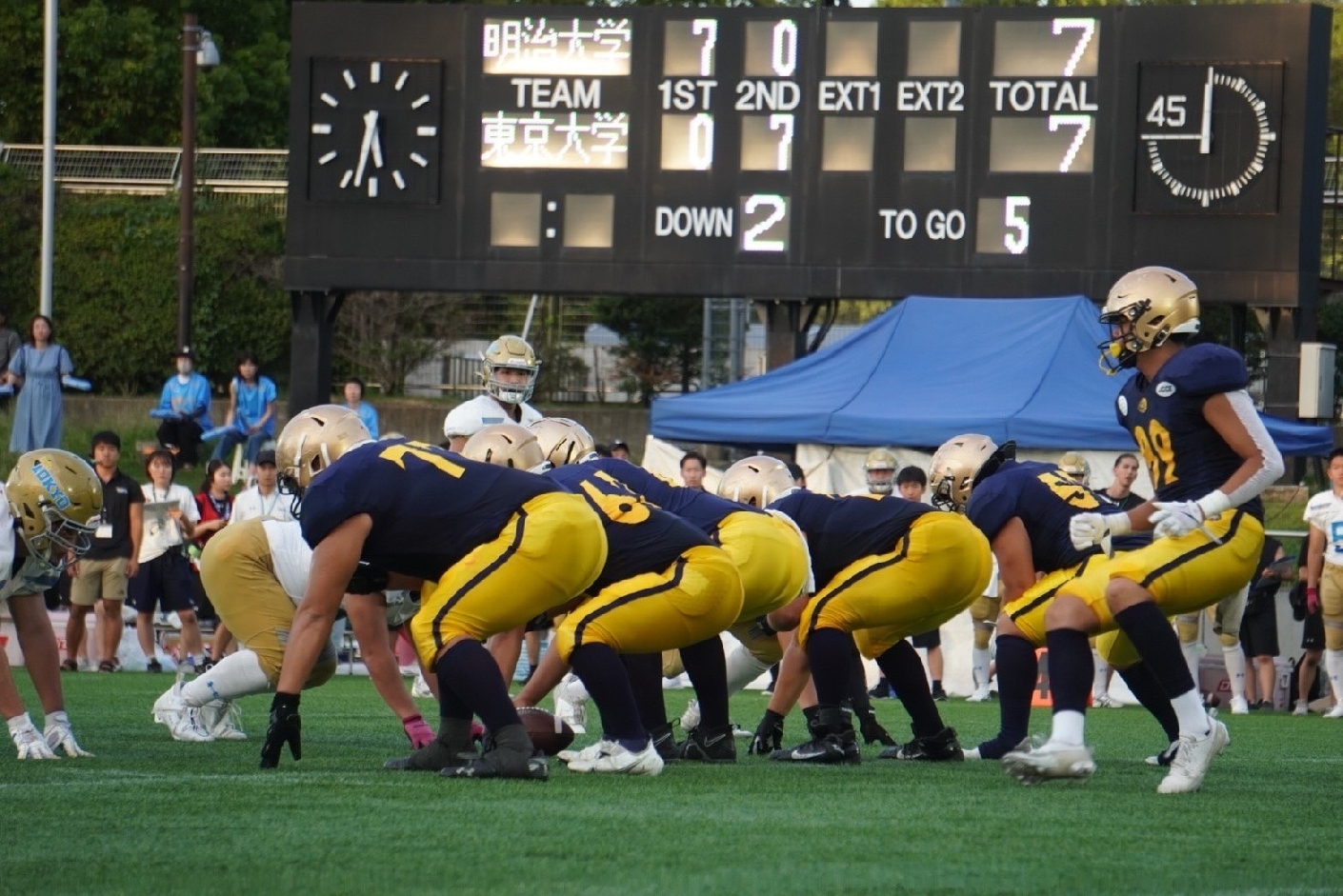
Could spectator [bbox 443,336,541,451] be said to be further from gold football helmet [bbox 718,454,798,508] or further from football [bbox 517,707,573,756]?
football [bbox 517,707,573,756]

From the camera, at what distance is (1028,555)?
7.79 metres

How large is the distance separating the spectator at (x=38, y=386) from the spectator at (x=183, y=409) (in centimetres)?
96

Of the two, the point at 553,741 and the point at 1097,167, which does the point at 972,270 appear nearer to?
Result: the point at 1097,167

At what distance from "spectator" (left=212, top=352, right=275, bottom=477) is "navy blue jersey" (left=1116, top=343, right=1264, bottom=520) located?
13.8 m

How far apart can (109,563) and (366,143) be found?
6181 millimetres

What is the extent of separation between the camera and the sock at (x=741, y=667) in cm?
966

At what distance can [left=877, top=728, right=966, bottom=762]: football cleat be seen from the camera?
27.5ft

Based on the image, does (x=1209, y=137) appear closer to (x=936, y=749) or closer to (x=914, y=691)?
(x=914, y=691)

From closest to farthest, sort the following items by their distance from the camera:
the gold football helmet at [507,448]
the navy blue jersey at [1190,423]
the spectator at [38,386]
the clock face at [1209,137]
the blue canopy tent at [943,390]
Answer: the navy blue jersey at [1190,423], the gold football helmet at [507,448], the blue canopy tent at [943,390], the clock face at [1209,137], the spectator at [38,386]

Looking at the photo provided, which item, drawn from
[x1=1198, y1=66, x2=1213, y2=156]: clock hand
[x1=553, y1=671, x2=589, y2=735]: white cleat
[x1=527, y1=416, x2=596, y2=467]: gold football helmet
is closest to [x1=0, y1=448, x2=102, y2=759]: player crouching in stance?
[x1=527, y1=416, x2=596, y2=467]: gold football helmet

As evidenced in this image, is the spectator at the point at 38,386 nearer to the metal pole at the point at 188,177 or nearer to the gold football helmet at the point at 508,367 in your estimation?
the metal pole at the point at 188,177

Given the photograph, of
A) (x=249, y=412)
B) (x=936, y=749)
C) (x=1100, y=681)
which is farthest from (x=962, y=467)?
(x=249, y=412)

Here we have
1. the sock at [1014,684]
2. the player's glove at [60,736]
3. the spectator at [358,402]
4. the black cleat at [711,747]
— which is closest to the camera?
the player's glove at [60,736]

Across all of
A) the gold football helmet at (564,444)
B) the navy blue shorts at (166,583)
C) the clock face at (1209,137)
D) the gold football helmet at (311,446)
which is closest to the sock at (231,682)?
the gold football helmet at (311,446)
